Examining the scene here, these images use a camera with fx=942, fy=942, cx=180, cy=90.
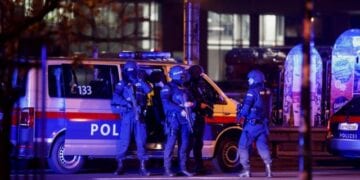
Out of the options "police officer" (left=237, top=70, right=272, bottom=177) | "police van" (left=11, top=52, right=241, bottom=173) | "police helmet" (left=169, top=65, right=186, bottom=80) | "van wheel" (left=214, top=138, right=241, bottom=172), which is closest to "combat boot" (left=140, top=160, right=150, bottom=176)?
"police van" (left=11, top=52, right=241, bottom=173)

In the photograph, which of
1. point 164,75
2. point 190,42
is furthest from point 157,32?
point 164,75

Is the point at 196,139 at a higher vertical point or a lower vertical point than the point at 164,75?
lower

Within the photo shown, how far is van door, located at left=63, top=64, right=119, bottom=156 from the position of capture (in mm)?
15750

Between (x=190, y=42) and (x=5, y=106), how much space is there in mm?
11963

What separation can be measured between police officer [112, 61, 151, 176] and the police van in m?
0.32

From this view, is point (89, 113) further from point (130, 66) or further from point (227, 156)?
point (227, 156)

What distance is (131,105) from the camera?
50.7ft

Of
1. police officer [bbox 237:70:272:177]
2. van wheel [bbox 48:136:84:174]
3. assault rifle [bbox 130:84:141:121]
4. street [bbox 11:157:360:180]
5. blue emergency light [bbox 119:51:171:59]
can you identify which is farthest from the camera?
blue emergency light [bbox 119:51:171:59]

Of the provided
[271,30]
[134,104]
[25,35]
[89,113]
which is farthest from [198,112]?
[271,30]

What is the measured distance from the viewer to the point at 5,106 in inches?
363

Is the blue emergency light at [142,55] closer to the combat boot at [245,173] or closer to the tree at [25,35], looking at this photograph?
the combat boot at [245,173]

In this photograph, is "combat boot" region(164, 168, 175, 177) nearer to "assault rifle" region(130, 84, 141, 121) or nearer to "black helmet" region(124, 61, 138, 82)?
"assault rifle" region(130, 84, 141, 121)

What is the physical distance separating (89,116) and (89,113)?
5 centimetres

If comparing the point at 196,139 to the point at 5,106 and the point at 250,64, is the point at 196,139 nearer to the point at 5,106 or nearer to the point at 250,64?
the point at 5,106
